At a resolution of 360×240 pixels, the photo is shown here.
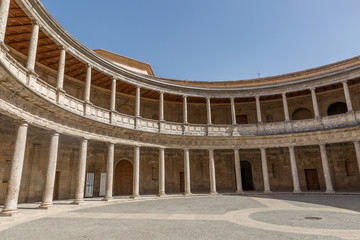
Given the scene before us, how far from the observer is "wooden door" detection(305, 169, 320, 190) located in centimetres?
2156

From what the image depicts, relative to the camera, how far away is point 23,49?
1438 centimetres

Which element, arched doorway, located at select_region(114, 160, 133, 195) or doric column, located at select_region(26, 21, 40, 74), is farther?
arched doorway, located at select_region(114, 160, 133, 195)

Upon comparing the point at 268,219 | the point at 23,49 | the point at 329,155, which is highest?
the point at 23,49

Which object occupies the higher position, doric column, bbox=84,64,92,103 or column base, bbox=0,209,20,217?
doric column, bbox=84,64,92,103

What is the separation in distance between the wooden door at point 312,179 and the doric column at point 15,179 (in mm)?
22247

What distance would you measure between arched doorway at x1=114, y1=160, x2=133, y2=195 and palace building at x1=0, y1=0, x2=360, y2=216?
0.27ft

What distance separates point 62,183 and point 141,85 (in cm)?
932

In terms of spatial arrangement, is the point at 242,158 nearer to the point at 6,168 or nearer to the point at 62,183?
the point at 62,183

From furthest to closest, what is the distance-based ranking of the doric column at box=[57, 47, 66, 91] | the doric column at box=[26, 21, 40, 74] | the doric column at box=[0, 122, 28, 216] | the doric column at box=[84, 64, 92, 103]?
the doric column at box=[84, 64, 92, 103], the doric column at box=[57, 47, 66, 91], the doric column at box=[26, 21, 40, 74], the doric column at box=[0, 122, 28, 216]

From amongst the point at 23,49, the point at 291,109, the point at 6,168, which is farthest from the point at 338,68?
the point at 6,168

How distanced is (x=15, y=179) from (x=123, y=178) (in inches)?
450

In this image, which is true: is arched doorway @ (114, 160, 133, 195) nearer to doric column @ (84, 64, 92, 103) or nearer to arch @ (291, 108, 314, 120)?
doric column @ (84, 64, 92, 103)

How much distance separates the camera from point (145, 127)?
1859 centimetres

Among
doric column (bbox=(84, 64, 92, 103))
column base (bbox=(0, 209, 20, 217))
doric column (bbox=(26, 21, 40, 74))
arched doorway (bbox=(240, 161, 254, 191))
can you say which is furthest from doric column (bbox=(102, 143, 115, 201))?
arched doorway (bbox=(240, 161, 254, 191))
